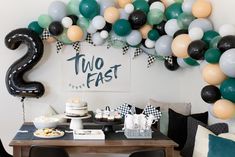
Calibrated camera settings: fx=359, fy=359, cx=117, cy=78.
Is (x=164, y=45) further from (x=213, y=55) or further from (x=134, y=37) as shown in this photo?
(x=213, y=55)

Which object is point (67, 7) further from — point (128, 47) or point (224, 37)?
point (224, 37)

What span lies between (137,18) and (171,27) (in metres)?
0.39

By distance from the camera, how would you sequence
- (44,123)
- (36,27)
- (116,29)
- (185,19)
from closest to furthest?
(44,123), (185,19), (116,29), (36,27)

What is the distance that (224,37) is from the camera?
285 centimetres

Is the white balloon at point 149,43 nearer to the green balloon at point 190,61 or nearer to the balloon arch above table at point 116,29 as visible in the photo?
the balloon arch above table at point 116,29

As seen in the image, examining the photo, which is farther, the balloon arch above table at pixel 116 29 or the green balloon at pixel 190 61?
the green balloon at pixel 190 61

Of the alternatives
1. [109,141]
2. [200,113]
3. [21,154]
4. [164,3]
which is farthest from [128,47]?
[21,154]

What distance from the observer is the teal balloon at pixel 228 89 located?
275cm

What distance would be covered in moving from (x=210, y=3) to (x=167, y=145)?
154 cm

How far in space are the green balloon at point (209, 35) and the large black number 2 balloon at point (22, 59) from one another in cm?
189

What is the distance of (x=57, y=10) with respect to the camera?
4.11 metres

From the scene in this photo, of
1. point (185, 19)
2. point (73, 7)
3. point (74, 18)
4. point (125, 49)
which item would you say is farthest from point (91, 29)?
point (185, 19)

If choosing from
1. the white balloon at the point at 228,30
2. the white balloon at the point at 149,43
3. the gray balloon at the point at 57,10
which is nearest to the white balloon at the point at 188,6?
the white balloon at the point at 149,43

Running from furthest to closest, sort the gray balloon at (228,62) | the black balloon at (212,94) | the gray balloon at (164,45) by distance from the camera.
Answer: the gray balloon at (164,45) → the black balloon at (212,94) → the gray balloon at (228,62)
